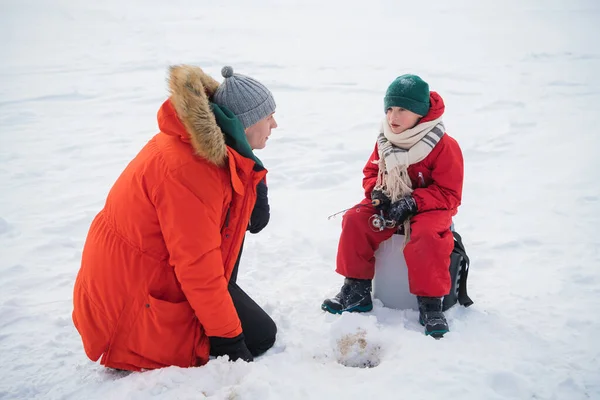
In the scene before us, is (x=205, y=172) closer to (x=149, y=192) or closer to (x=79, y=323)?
(x=149, y=192)

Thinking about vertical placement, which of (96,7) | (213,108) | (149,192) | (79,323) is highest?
(96,7)

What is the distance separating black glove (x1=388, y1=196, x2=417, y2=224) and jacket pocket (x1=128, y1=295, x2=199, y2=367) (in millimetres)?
1222

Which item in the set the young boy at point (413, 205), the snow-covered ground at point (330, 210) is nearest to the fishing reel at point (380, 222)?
the young boy at point (413, 205)

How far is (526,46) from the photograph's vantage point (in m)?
13.0

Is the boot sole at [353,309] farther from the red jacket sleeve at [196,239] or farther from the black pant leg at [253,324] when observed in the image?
the red jacket sleeve at [196,239]

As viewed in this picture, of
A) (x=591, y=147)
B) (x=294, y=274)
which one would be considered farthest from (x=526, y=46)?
(x=294, y=274)

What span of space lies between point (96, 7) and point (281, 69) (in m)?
13.7

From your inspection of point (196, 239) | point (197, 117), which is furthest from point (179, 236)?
point (197, 117)

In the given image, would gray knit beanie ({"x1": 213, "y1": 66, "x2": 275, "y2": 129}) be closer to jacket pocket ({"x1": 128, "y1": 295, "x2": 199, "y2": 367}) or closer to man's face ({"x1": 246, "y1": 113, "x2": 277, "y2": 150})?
man's face ({"x1": 246, "y1": 113, "x2": 277, "y2": 150})

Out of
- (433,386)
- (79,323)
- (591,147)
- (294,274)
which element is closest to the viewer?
(433,386)

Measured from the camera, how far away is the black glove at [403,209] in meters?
2.80

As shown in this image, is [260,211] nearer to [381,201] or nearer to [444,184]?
[381,201]

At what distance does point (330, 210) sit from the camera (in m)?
4.46

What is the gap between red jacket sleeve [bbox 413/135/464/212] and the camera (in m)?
2.80
